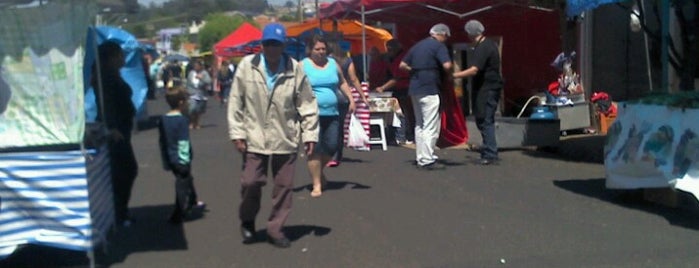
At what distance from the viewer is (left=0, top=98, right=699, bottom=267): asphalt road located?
697 centimetres

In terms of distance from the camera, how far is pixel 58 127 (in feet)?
20.5

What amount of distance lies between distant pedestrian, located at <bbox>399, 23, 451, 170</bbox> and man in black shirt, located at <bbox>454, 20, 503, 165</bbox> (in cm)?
53

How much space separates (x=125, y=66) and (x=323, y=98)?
7.67ft

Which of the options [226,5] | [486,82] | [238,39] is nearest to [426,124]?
[486,82]

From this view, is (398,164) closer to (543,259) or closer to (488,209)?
(488,209)

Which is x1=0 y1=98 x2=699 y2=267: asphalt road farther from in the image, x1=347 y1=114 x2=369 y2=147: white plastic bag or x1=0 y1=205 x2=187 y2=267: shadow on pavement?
x1=347 y1=114 x2=369 y2=147: white plastic bag

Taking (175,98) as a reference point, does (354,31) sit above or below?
above

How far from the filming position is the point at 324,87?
9.38 meters

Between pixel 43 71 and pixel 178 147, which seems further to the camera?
pixel 178 147

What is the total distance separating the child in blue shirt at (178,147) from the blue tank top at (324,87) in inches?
58.6

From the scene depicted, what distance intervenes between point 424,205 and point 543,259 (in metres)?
2.33

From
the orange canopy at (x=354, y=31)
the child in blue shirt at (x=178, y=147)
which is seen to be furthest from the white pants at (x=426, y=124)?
the orange canopy at (x=354, y=31)

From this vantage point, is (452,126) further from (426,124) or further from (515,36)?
(426,124)

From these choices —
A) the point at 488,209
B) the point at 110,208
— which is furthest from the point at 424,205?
the point at 110,208
